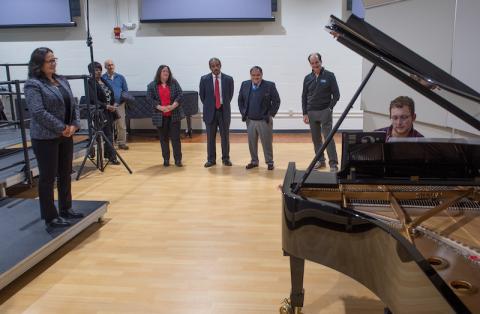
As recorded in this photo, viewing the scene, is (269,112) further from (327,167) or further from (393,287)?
(393,287)

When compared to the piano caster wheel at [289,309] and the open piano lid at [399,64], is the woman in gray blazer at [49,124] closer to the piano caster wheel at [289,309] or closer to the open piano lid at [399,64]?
the piano caster wheel at [289,309]

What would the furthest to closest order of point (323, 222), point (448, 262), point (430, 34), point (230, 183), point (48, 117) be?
1. point (230, 183)
2. point (430, 34)
3. point (48, 117)
4. point (323, 222)
5. point (448, 262)

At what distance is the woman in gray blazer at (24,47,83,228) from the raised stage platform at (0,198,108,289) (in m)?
0.12

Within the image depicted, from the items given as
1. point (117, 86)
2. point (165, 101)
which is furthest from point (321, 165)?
point (117, 86)

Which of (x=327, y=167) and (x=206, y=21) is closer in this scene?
(x=327, y=167)

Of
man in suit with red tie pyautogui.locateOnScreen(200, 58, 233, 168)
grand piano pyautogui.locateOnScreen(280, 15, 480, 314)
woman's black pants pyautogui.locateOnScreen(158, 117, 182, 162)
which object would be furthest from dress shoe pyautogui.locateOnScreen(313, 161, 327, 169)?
grand piano pyautogui.locateOnScreen(280, 15, 480, 314)

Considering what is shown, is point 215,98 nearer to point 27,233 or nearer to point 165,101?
point 165,101

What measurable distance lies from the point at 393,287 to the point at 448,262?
305 mm

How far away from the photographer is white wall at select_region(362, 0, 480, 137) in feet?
13.1

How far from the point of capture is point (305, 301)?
2.72 metres

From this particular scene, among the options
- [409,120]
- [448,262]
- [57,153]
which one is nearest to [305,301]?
[448,262]

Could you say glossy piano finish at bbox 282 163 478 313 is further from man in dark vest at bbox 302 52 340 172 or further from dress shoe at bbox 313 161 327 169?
dress shoe at bbox 313 161 327 169

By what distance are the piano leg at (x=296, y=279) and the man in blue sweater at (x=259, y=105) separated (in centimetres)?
362

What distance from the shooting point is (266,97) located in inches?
228
